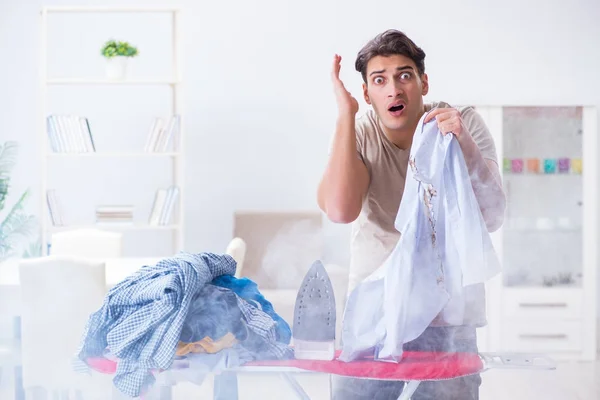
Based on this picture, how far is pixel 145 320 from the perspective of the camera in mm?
1067

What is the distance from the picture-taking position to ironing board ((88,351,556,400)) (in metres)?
1.07

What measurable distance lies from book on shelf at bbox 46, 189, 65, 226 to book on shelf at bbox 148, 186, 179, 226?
1.11 feet

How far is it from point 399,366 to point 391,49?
0.44 meters

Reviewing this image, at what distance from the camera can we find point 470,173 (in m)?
1.10

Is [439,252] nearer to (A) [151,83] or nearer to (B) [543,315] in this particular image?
(B) [543,315]

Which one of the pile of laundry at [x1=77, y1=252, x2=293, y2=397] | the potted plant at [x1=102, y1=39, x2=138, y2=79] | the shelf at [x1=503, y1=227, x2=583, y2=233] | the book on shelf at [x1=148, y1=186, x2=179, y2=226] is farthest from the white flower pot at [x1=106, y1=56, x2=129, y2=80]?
the pile of laundry at [x1=77, y1=252, x2=293, y2=397]

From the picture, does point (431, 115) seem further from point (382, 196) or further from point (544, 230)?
point (544, 230)

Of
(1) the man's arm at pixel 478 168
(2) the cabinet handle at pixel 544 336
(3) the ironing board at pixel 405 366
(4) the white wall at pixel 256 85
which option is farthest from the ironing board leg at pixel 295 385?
(4) the white wall at pixel 256 85

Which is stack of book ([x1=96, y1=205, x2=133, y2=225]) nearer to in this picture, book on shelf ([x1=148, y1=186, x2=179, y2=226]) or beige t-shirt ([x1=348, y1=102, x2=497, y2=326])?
book on shelf ([x1=148, y1=186, x2=179, y2=226])

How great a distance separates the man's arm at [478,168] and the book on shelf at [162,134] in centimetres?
198

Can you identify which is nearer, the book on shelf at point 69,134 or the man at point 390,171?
the man at point 390,171

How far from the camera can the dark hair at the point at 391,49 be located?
1116 mm

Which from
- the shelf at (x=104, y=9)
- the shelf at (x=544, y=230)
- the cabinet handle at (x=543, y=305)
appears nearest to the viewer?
the shelf at (x=544, y=230)

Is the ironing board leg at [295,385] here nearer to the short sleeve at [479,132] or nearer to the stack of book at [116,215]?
the short sleeve at [479,132]
